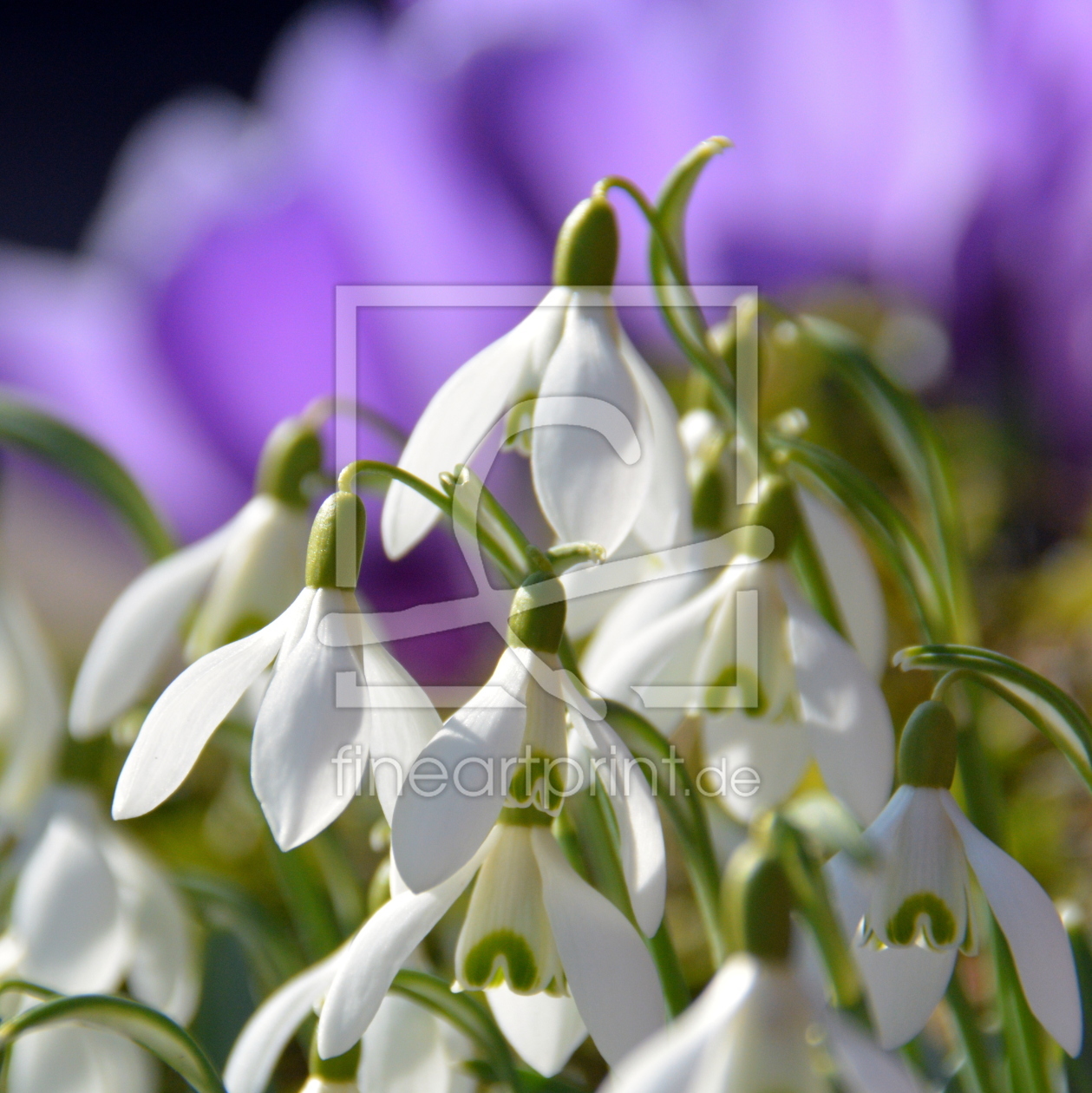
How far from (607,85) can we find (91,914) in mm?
986

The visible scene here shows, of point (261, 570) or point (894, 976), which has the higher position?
Result: point (261, 570)

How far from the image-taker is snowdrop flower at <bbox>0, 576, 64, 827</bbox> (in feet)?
2.17

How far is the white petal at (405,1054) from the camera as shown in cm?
53

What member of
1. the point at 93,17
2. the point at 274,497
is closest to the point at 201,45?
the point at 93,17

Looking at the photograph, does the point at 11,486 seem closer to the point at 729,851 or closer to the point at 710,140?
the point at 729,851

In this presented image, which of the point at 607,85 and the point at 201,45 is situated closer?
the point at 607,85

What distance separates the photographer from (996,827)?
558mm

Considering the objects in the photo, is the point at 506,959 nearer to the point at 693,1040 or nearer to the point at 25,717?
the point at 693,1040

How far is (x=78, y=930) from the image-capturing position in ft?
1.93

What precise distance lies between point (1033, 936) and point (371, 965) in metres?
0.20

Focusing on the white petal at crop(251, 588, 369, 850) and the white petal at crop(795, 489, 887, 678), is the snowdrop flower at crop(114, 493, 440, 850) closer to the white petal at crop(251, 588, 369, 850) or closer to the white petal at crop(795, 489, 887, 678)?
the white petal at crop(251, 588, 369, 850)

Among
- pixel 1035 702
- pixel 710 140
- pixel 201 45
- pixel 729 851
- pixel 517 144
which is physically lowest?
pixel 729 851

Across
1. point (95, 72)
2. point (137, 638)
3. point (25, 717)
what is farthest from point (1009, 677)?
point (95, 72)

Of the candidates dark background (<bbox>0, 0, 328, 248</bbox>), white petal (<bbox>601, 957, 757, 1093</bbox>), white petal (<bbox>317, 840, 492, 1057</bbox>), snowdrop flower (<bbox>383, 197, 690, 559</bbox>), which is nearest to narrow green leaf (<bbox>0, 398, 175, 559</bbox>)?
snowdrop flower (<bbox>383, 197, 690, 559</bbox>)
